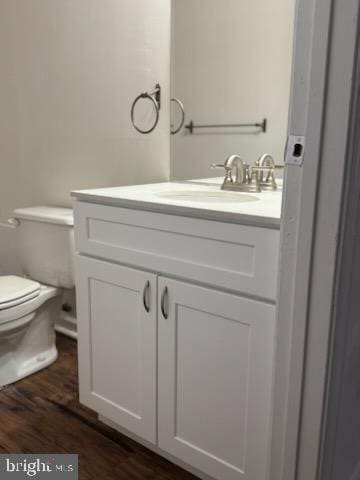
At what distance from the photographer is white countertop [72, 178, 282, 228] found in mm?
1080

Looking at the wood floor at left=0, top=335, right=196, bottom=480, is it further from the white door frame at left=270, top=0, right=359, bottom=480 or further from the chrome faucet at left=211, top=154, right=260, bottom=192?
the chrome faucet at left=211, top=154, right=260, bottom=192

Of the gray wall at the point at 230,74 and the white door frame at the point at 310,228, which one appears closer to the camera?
the white door frame at the point at 310,228

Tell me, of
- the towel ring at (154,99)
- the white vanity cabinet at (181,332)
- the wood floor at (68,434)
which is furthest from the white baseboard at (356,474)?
the towel ring at (154,99)

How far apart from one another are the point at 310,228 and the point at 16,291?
140cm

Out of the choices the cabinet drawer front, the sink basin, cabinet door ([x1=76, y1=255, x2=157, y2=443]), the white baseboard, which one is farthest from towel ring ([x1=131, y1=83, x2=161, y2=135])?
the white baseboard

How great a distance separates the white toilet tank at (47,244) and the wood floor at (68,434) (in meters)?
0.46

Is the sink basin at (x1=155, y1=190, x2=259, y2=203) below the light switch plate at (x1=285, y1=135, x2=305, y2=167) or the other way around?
below

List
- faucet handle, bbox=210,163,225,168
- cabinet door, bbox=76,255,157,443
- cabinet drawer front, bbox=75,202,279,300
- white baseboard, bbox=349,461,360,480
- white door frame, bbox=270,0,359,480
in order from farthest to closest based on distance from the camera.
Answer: faucet handle, bbox=210,163,225,168
cabinet door, bbox=76,255,157,443
white baseboard, bbox=349,461,360,480
cabinet drawer front, bbox=75,202,279,300
white door frame, bbox=270,0,359,480

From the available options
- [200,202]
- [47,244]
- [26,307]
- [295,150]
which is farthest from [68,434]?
[295,150]

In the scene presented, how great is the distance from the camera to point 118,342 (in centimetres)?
145

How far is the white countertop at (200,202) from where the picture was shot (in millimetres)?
1080

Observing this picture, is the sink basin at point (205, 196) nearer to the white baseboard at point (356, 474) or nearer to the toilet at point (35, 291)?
the toilet at point (35, 291)

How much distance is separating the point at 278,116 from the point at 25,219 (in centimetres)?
125

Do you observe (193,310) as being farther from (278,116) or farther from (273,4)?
(273,4)
